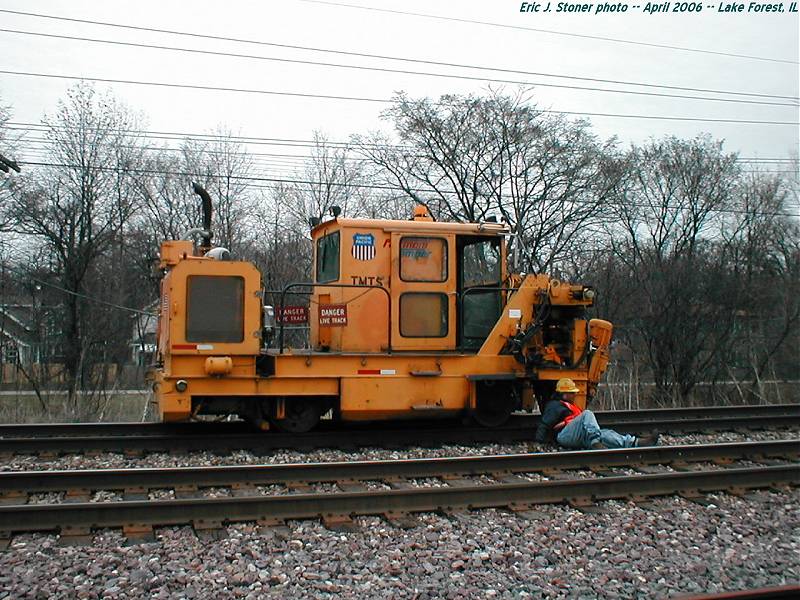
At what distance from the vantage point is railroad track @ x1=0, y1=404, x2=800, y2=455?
9141 millimetres

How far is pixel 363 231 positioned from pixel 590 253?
18.5 meters

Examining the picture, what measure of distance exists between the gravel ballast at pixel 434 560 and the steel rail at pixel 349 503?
0.14 m

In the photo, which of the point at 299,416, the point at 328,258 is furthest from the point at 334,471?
the point at 328,258

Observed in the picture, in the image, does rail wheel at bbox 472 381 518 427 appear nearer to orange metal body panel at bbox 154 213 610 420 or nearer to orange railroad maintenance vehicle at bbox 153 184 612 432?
orange railroad maintenance vehicle at bbox 153 184 612 432

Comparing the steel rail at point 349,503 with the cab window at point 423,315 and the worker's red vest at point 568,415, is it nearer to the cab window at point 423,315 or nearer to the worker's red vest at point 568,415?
the worker's red vest at point 568,415

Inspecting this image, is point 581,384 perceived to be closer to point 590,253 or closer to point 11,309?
point 590,253

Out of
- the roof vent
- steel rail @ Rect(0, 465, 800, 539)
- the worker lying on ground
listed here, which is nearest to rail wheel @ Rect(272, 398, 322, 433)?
the worker lying on ground

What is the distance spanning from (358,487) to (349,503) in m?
0.97

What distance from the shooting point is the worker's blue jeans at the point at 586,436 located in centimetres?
930

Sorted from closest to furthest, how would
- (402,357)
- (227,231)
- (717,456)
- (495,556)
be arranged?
(495,556), (717,456), (402,357), (227,231)

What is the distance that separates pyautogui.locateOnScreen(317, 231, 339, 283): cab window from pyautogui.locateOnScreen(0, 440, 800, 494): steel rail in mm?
3374

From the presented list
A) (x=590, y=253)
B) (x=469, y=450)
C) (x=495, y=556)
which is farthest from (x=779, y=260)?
(x=495, y=556)

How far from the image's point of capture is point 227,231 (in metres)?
28.5

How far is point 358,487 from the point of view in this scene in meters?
7.42
